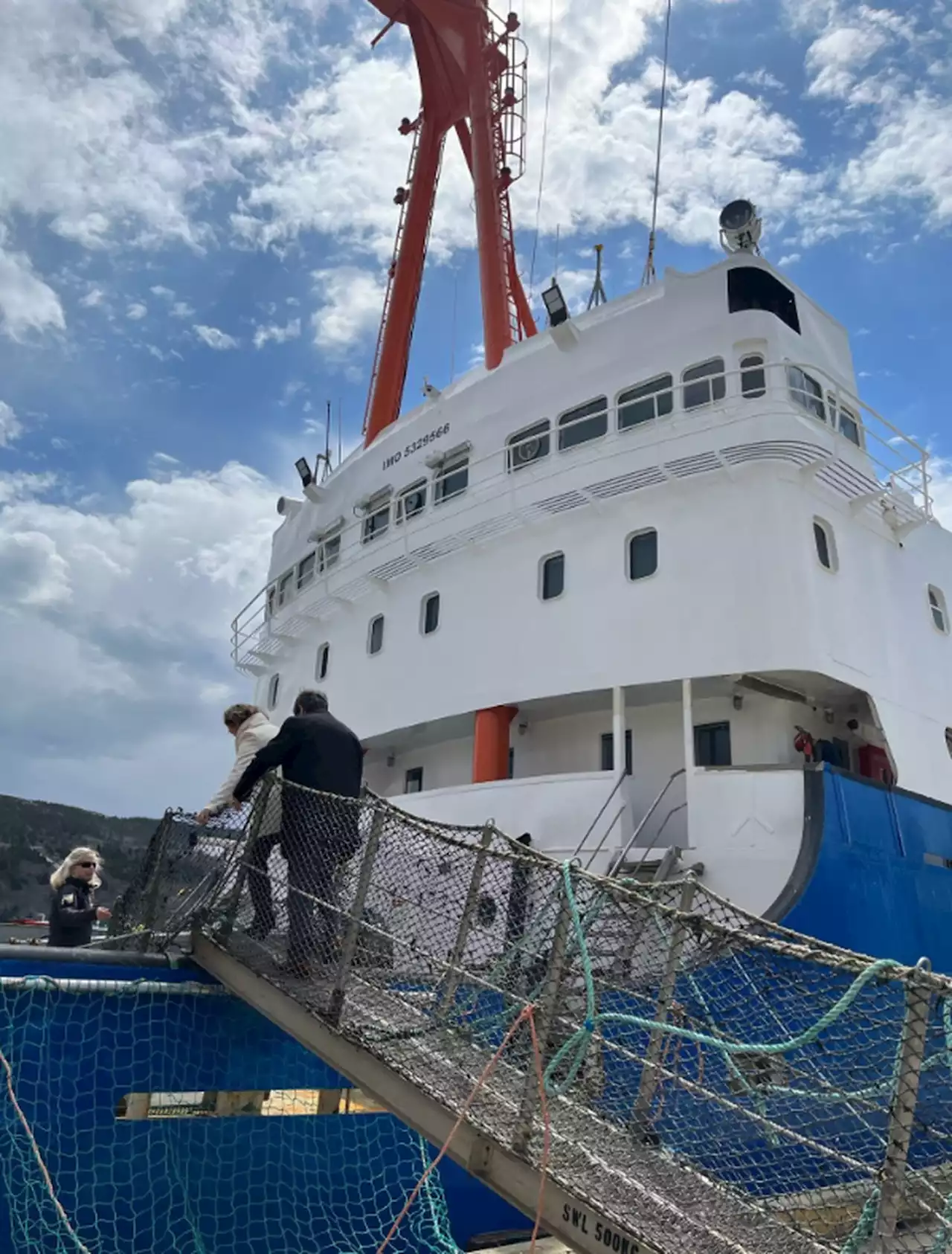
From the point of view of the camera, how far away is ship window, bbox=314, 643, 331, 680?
14562mm

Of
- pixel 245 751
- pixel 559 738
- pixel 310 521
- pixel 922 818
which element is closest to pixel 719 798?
pixel 922 818

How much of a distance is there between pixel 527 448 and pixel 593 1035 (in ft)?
31.3

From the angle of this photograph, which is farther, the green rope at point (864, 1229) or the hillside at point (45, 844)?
the hillside at point (45, 844)

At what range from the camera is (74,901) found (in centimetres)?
646

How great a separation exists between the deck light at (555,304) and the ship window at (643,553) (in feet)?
12.0

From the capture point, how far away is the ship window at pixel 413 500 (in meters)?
13.8

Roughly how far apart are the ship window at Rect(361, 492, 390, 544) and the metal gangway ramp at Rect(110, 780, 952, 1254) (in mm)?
8704

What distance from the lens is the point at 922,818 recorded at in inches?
368

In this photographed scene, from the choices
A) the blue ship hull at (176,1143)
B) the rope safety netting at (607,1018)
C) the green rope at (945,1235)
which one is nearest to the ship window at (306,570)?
the rope safety netting at (607,1018)

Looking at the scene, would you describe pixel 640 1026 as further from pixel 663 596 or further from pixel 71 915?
pixel 663 596

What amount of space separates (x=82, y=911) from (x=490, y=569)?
22.5ft

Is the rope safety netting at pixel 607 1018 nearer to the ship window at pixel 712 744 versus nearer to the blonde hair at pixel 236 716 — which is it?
the blonde hair at pixel 236 716

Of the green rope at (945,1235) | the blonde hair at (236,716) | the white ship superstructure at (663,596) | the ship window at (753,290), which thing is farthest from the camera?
the ship window at (753,290)

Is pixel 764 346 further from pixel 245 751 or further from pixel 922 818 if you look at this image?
pixel 245 751
